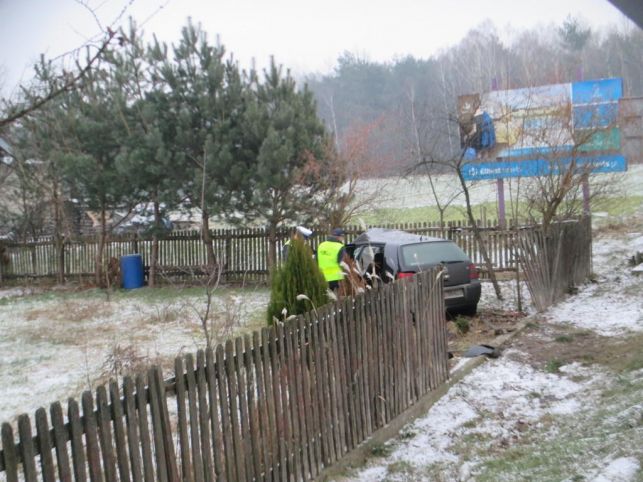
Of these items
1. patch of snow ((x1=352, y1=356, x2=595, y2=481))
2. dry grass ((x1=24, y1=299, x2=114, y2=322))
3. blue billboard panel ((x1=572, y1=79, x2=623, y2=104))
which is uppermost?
blue billboard panel ((x1=572, y1=79, x2=623, y2=104))

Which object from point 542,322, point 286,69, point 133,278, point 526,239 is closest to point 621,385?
point 542,322

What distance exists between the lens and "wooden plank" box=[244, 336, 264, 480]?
4215 millimetres

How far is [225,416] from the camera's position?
399 centimetres

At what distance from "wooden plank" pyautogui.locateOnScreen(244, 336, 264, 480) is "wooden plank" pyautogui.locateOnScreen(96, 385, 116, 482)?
3.69 ft

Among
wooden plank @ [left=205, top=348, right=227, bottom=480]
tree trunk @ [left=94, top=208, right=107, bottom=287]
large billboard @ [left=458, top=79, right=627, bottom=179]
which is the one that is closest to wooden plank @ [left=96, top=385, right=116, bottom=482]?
wooden plank @ [left=205, top=348, right=227, bottom=480]

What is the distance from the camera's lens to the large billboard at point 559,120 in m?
13.3

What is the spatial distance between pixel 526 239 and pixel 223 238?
9.70m

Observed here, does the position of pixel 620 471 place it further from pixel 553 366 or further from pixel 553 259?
pixel 553 259

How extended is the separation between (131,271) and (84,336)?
750 cm

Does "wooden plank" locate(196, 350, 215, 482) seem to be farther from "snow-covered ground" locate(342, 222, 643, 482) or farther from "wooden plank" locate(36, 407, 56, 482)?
"snow-covered ground" locate(342, 222, 643, 482)

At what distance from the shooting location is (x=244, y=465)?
13.5 ft

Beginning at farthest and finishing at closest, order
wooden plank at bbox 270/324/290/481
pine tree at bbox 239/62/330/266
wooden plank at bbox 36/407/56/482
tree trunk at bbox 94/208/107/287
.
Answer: tree trunk at bbox 94/208/107/287 → pine tree at bbox 239/62/330/266 → wooden plank at bbox 270/324/290/481 → wooden plank at bbox 36/407/56/482

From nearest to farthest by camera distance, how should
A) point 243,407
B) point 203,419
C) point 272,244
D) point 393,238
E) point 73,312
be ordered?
1. point 203,419
2. point 243,407
3. point 393,238
4. point 73,312
5. point 272,244

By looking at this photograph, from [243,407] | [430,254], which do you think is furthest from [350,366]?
[430,254]
